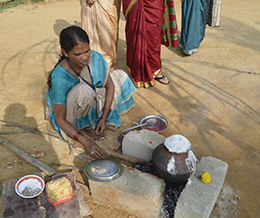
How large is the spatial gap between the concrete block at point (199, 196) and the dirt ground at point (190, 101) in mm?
422

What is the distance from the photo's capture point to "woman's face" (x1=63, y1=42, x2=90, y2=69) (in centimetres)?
255

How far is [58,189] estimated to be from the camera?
2.28m

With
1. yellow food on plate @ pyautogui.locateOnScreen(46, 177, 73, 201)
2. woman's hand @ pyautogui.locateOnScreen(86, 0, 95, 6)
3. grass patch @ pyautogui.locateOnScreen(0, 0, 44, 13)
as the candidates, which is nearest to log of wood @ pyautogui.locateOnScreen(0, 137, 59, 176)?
yellow food on plate @ pyautogui.locateOnScreen(46, 177, 73, 201)

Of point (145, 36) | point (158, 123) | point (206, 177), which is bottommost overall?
point (158, 123)

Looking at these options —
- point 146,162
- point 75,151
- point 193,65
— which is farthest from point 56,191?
point 193,65

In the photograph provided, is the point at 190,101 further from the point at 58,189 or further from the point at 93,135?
the point at 58,189

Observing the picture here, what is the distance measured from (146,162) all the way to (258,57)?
427cm

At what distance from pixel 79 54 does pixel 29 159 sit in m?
1.37

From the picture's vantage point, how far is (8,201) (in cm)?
226

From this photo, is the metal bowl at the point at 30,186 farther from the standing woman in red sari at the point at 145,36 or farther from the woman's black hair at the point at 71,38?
the standing woman in red sari at the point at 145,36

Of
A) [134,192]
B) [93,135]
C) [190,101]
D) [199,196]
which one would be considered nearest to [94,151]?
[93,135]

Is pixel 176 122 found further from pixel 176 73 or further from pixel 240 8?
pixel 240 8

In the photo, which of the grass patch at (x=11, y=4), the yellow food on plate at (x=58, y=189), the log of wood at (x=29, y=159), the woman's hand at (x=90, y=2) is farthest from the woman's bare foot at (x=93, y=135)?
the grass patch at (x=11, y=4)

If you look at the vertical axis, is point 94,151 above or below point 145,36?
below
